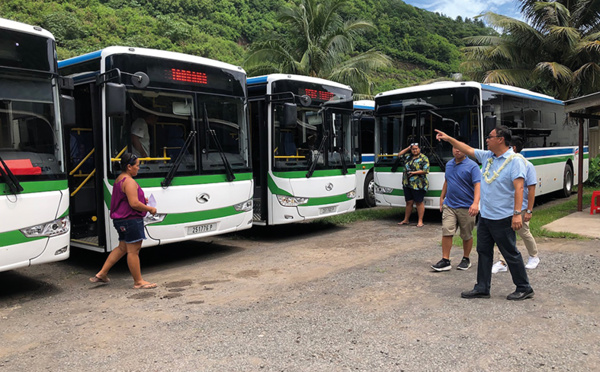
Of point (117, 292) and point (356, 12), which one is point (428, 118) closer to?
point (117, 292)

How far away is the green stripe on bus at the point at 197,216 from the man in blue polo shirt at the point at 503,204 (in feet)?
12.9

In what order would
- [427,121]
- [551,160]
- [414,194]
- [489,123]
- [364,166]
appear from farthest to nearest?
1. [364,166]
2. [551,160]
3. [427,121]
4. [414,194]
5. [489,123]

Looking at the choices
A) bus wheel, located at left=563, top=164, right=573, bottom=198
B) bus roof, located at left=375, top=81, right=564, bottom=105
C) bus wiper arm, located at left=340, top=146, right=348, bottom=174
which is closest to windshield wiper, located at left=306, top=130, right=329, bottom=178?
bus wiper arm, located at left=340, top=146, right=348, bottom=174

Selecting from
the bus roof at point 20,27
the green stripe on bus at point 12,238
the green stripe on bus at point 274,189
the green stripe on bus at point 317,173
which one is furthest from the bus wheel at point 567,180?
the green stripe on bus at point 12,238

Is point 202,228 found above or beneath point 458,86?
beneath

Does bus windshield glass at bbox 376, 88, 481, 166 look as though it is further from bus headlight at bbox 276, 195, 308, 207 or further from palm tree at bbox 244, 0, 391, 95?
palm tree at bbox 244, 0, 391, 95

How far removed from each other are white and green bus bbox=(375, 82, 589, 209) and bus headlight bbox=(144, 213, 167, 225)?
630 cm

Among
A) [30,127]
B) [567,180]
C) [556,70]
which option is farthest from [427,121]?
[556,70]

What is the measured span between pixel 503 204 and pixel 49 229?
16.7 ft

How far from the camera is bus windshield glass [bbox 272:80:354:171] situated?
9.59 meters

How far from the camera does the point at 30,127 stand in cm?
599

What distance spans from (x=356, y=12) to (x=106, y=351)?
48012mm

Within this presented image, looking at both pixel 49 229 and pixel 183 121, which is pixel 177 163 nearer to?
pixel 183 121

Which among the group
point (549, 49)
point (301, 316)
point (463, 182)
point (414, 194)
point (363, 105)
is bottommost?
point (301, 316)
